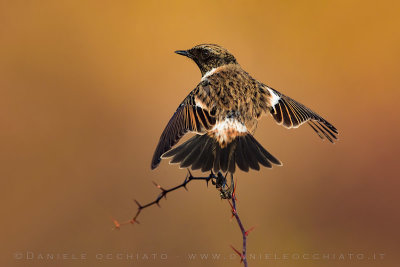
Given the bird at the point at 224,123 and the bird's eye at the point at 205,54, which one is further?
the bird's eye at the point at 205,54

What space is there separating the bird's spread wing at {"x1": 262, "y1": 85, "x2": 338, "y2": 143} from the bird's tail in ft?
1.37

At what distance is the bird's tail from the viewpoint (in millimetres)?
3203

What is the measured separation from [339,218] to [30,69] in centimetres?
510

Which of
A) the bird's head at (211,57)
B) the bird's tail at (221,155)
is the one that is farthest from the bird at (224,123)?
the bird's head at (211,57)

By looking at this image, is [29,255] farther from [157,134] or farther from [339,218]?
[339,218]

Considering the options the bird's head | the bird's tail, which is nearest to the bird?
the bird's tail

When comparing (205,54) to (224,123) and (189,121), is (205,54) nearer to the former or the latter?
(224,123)

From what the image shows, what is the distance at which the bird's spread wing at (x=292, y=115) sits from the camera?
380 cm

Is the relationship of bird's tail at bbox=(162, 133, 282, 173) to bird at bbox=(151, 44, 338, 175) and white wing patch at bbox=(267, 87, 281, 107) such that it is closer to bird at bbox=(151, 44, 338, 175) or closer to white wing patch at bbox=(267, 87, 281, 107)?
bird at bbox=(151, 44, 338, 175)

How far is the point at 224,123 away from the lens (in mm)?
3475

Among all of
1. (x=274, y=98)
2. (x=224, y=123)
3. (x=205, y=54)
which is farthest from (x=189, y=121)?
(x=205, y=54)

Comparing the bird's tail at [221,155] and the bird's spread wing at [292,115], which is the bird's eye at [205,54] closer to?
the bird's spread wing at [292,115]

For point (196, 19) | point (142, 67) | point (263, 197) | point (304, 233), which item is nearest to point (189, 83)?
point (142, 67)

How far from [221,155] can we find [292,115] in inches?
33.4
